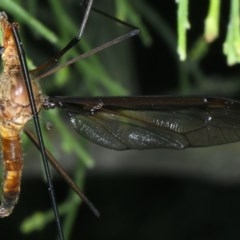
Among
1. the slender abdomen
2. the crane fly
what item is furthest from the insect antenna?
the slender abdomen

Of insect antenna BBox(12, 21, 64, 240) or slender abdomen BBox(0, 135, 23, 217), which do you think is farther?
slender abdomen BBox(0, 135, 23, 217)

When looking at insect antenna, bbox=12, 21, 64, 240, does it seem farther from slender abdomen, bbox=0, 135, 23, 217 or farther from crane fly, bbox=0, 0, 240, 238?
slender abdomen, bbox=0, 135, 23, 217

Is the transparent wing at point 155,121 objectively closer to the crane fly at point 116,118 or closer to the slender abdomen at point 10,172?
the crane fly at point 116,118

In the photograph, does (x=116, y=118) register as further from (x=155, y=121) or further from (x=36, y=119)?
(x=36, y=119)

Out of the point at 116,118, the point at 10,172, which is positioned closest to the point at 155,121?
the point at 116,118

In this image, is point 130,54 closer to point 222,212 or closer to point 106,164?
point 106,164

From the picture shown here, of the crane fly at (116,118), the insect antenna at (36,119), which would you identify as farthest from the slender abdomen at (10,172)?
the insect antenna at (36,119)

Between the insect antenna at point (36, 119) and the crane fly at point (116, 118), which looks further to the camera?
the crane fly at point (116, 118)

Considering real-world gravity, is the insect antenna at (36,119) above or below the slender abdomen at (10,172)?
above
